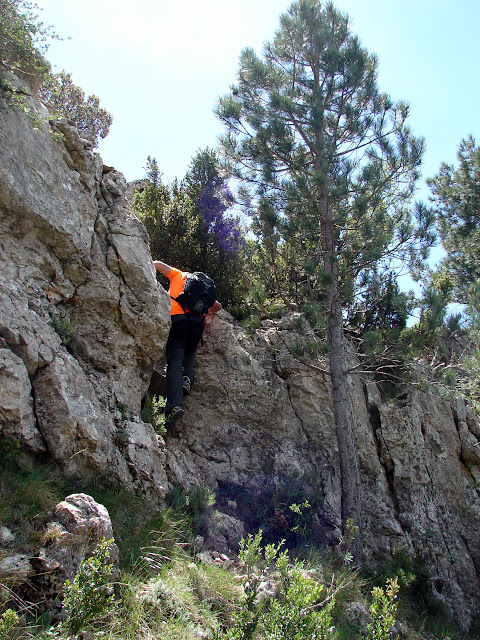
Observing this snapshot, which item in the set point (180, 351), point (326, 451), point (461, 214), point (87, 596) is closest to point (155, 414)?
point (180, 351)

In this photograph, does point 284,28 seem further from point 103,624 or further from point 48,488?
point 103,624

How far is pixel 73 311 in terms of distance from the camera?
5844 millimetres

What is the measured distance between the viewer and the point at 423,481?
26.2 feet

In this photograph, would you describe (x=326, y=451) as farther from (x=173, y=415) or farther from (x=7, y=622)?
(x=7, y=622)

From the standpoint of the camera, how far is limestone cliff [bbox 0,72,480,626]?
4.79m

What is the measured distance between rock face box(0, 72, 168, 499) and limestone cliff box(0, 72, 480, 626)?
2 cm

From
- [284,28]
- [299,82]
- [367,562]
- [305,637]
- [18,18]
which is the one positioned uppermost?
[284,28]

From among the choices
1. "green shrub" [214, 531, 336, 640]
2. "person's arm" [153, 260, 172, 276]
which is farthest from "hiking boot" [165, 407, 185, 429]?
"green shrub" [214, 531, 336, 640]

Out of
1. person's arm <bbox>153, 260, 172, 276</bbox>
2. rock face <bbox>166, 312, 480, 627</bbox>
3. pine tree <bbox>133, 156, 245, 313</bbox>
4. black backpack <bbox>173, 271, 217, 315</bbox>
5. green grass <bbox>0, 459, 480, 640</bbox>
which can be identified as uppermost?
pine tree <bbox>133, 156, 245, 313</bbox>

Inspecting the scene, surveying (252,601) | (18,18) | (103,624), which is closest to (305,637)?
(252,601)

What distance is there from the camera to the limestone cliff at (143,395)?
15.7 ft

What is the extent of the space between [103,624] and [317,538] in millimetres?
3890

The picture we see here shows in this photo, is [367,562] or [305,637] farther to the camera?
[367,562]

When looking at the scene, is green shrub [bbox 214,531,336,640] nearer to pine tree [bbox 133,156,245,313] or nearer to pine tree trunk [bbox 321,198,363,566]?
pine tree trunk [bbox 321,198,363,566]
